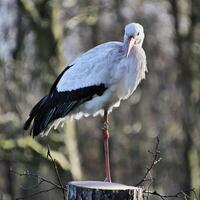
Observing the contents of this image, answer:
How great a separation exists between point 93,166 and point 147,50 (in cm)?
474

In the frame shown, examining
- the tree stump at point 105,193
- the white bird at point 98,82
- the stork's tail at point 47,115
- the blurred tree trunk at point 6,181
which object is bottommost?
the tree stump at point 105,193

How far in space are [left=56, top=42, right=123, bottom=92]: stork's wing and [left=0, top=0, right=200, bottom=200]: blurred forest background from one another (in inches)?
72.0

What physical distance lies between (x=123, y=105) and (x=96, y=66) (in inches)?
549

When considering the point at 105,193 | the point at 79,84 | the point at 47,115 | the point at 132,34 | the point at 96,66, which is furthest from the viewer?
the point at 47,115

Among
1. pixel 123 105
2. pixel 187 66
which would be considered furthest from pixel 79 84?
pixel 123 105

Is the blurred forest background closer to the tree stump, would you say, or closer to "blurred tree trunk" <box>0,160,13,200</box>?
"blurred tree trunk" <box>0,160,13,200</box>

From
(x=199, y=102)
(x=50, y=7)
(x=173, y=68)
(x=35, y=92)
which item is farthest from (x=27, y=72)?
(x=173, y=68)

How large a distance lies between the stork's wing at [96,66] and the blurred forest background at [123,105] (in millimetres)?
1828

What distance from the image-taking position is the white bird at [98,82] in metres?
8.21

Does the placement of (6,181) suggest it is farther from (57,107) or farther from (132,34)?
(132,34)

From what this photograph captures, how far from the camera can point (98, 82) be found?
8.27 metres

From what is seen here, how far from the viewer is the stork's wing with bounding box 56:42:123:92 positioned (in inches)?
323

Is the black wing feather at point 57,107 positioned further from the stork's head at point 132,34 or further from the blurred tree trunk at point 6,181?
the blurred tree trunk at point 6,181

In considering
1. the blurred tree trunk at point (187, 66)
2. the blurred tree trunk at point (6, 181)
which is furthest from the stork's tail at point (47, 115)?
the blurred tree trunk at point (6, 181)
